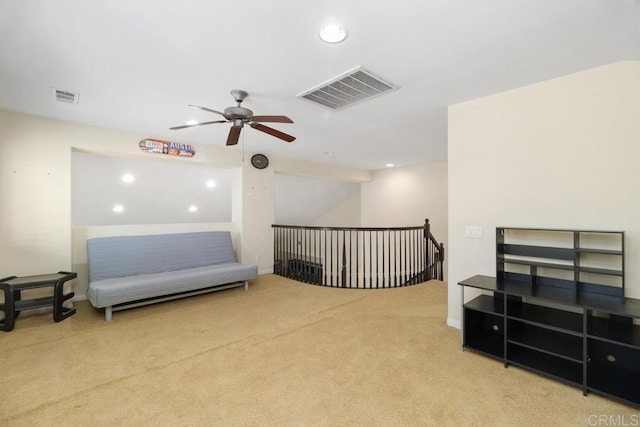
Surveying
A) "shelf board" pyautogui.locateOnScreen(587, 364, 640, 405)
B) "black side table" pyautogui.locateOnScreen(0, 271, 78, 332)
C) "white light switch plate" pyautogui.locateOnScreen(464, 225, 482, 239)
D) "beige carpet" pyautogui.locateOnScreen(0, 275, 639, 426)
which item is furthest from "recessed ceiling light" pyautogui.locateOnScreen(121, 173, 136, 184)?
"shelf board" pyautogui.locateOnScreen(587, 364, 640, 405)

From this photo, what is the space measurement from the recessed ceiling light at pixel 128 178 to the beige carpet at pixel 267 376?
2.90m

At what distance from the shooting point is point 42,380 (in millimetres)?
2119

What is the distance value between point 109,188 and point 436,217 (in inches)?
274

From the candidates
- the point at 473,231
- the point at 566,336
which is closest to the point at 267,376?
the point at 473,231

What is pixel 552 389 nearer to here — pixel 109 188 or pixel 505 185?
pixel 505 185

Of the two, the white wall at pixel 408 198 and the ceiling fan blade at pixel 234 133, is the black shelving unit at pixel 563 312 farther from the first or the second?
the white wall at pixel 408 198

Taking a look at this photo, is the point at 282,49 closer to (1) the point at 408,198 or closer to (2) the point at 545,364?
(2) the point at 545,364

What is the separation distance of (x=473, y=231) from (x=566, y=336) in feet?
3.67

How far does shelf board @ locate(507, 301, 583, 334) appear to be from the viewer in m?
2.11

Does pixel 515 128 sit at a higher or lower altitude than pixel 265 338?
higher

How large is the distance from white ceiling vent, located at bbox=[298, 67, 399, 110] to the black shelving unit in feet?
5.83

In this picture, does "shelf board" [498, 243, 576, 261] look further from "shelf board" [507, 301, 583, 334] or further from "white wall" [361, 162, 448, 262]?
"white wall" [361, 162, 448, 262]

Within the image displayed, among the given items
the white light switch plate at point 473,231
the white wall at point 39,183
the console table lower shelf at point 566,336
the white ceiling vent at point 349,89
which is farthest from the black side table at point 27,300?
the white light switch plate at point 473,231

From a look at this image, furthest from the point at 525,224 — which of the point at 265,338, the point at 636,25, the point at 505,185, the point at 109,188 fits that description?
the point at 109,188
